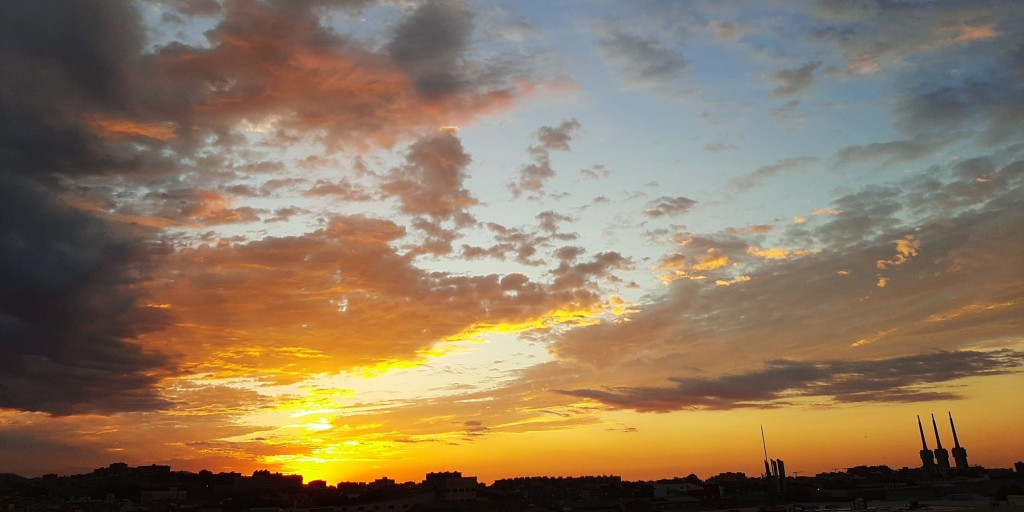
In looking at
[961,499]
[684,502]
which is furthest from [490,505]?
[961,499]

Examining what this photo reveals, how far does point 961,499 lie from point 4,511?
705ft

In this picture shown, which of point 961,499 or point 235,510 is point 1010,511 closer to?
point 961,499

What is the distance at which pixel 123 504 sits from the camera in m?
134

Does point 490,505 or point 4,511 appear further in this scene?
point 490,505

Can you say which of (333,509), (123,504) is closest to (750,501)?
(333,509)

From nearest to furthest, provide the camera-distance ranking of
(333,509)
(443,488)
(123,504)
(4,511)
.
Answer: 1. (4,511)
2. (123,504)
3. (333,509)
4. (443,488)

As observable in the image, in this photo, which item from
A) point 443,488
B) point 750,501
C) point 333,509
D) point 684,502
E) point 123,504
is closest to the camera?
point 123,504

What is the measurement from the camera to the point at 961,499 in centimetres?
17088

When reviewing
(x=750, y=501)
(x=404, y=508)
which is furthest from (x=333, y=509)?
(x=750, y=501)

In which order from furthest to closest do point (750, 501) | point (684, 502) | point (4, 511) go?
point (750, 501), point (684, 502), point (4, 511)

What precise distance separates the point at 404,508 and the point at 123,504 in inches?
2315

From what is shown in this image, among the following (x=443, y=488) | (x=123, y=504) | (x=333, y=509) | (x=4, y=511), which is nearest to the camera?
(x=4, y=511)

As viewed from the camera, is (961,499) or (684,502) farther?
(961,499)

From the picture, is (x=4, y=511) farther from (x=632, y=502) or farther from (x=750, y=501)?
(x=750, y=501)
